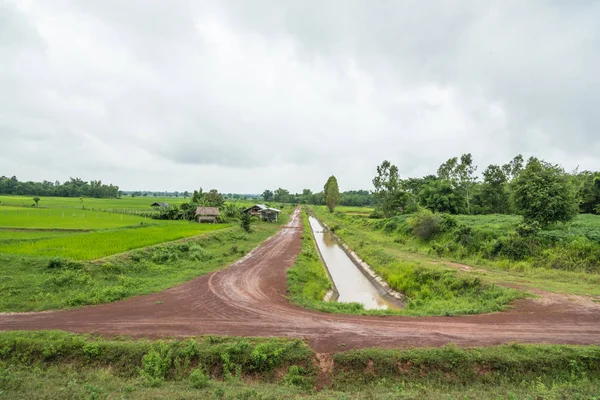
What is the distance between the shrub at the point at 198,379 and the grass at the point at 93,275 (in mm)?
8699

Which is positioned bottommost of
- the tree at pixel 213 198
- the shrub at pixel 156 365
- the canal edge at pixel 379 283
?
the canal edge at pixel 379 283

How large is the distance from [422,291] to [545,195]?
43.3 ft

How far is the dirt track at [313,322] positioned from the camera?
31.0 feet

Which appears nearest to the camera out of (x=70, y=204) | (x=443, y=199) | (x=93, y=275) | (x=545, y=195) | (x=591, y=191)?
(x=93, y=275)

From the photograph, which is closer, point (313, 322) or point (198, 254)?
point (313, 322)

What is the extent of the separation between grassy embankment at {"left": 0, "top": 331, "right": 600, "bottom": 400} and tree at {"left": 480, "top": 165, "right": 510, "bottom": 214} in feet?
167

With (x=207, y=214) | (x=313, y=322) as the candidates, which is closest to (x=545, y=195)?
(x=313, y=322)

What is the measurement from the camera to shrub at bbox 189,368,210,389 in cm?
752

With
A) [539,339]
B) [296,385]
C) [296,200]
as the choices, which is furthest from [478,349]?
[296,200]

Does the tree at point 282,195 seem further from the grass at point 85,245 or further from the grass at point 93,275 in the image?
the grass at point 93,275

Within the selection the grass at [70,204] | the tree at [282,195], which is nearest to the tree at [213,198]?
the grass at [70,204]

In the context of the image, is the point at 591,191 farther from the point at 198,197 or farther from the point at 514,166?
the point at 198,197

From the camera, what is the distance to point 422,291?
1664cm

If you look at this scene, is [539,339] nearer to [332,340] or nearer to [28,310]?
[332,340]
